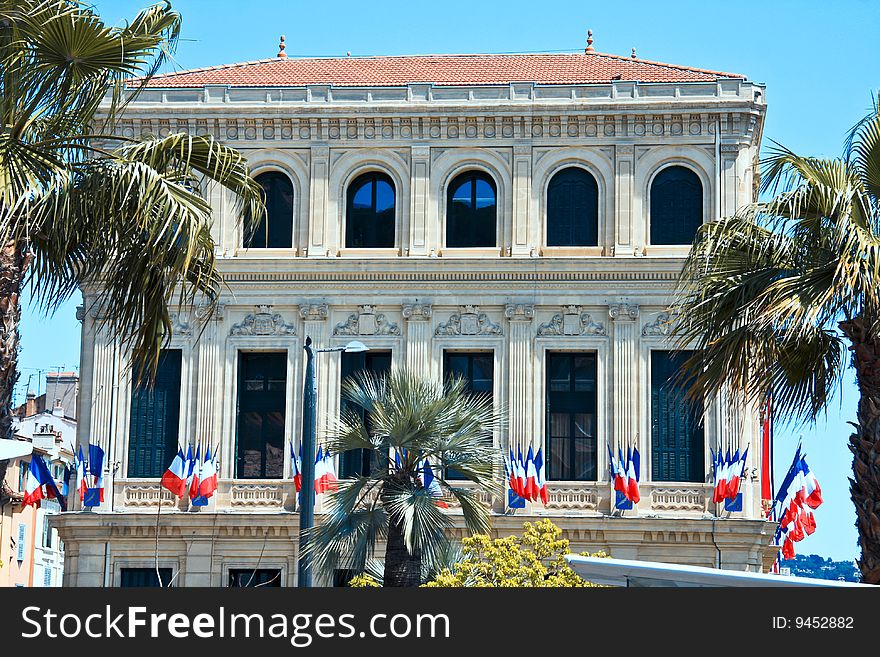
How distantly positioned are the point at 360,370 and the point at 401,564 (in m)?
13.7

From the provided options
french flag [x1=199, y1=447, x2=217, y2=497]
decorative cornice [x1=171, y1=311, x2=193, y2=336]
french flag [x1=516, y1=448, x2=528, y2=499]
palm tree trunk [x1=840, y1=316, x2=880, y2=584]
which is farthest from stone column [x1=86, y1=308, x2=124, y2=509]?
palm tree trunk [x1=840, y1=316, x2=880, y2=584]

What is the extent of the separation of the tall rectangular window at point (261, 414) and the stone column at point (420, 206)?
14.7 ft

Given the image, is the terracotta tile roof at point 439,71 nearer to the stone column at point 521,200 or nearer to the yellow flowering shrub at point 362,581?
the stone column at point 521,200

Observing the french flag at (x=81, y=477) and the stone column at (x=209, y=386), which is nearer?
the french flag at (x=81, y=477)

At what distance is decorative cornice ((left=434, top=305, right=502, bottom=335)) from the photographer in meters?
41.0

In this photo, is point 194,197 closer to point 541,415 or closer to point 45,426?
point 541,415

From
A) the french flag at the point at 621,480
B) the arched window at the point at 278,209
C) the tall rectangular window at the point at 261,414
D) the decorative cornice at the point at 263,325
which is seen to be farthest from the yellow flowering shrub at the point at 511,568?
the arched window at the point at 278,209

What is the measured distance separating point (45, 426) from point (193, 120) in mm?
33143

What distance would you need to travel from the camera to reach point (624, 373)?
4044 cm

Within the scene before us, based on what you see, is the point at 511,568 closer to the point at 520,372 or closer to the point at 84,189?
the point at 84,189

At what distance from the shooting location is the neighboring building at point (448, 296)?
1592 inches

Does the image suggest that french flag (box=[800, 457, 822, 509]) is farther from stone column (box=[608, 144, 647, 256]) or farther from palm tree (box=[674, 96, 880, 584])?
palm tree (box=[674, 96, 880, 584])

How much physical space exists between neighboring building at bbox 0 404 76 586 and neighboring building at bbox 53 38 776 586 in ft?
81.3
